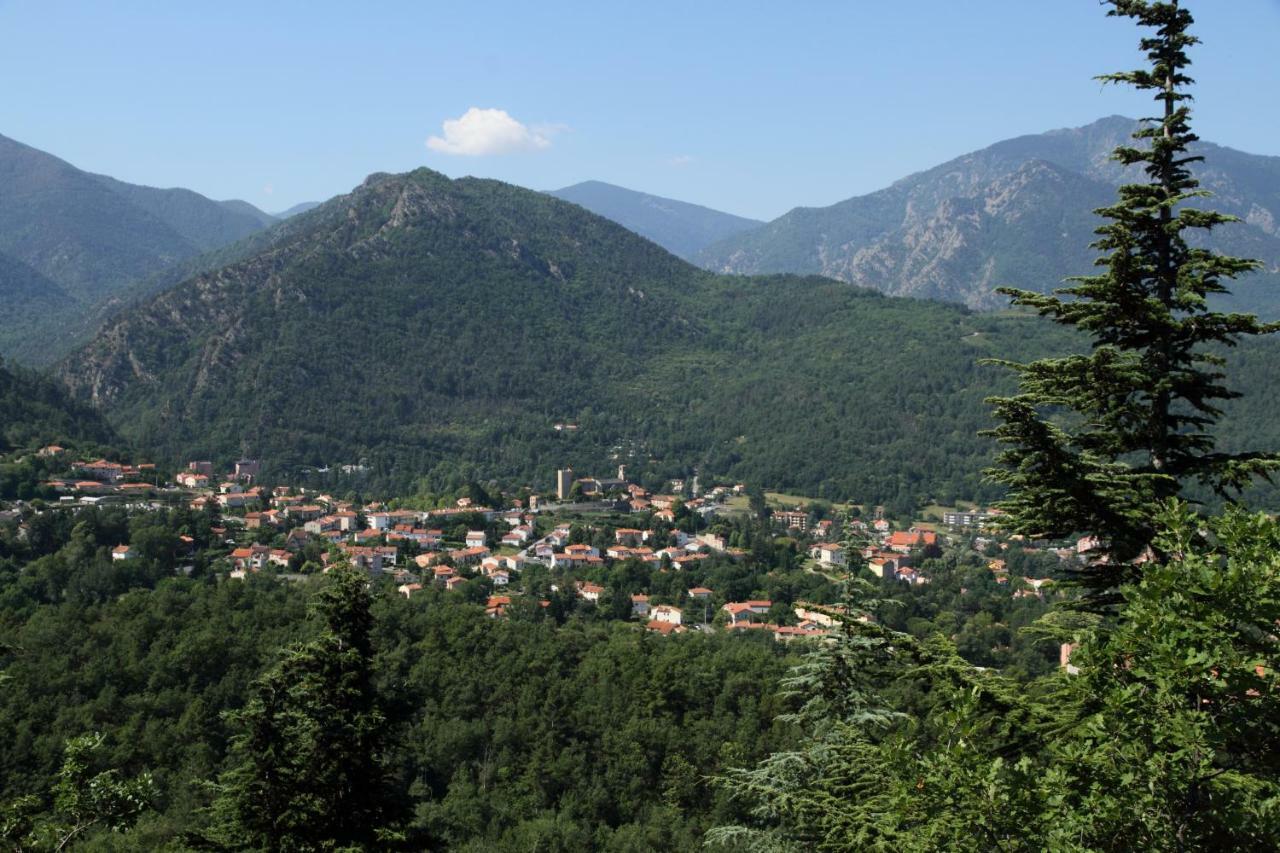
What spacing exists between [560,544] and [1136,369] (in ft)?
181

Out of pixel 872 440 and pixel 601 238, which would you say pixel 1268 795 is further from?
pixel 601 238

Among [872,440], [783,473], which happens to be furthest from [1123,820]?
[872,440]

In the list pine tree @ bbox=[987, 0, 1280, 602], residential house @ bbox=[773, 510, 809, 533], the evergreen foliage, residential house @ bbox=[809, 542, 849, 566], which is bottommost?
residential house @ bbox=[773, 510, 809, 533]

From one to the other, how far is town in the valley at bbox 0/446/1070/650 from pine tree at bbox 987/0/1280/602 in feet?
91.1

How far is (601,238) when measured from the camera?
164 metres

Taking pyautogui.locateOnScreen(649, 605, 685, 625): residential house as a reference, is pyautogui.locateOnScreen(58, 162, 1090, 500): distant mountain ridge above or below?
above

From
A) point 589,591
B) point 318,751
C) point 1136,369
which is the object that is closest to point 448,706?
point 589,591

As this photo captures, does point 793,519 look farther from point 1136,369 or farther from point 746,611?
point 1136,369

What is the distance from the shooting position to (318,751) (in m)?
8.65

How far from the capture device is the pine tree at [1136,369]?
247 inches

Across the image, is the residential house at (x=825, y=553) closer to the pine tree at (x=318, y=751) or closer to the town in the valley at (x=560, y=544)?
the town in the valley at (x=560, y=544)

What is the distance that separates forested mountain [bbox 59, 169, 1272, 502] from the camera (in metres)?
97.6

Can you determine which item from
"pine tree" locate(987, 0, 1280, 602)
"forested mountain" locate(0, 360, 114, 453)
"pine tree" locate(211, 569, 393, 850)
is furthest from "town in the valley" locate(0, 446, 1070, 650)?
"pine tree" locate(987, 0, 1280, 602)

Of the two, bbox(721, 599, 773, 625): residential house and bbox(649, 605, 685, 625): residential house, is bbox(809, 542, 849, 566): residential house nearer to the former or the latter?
bbox(721, 599, 773, 625): residential house
